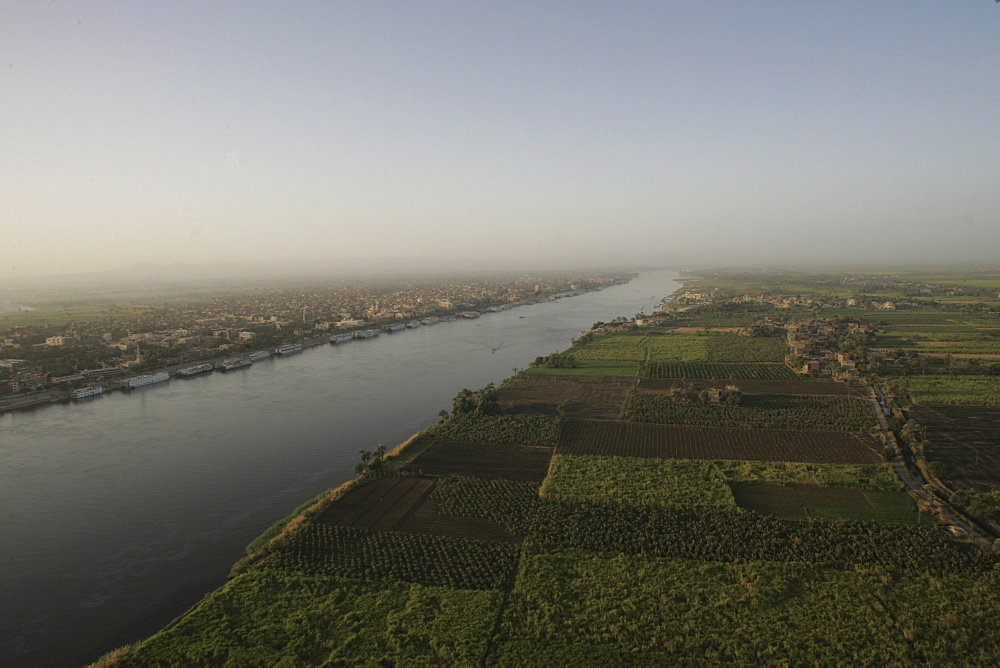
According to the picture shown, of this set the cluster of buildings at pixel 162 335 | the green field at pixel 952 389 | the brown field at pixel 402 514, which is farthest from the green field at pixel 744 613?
the cluster of buildings at pixel 162 335

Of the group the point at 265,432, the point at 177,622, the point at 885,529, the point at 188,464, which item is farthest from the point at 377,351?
the point at 885,529

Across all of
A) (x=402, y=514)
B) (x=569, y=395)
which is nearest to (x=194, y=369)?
→ (x=569, y=395)

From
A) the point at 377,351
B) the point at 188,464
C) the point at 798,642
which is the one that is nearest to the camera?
the point at 798,642

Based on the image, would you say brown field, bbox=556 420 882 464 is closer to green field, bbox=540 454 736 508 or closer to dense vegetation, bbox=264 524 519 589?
green field, bbox=540 454 736 508

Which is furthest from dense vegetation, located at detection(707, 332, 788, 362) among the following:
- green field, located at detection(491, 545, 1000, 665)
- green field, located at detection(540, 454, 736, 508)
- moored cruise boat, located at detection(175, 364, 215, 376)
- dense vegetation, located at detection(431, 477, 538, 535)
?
moored cruise boat, located at detection(175, 364, 215, 376)

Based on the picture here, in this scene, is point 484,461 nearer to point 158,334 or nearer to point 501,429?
point 501,429

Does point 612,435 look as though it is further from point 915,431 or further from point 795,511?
point 915,431

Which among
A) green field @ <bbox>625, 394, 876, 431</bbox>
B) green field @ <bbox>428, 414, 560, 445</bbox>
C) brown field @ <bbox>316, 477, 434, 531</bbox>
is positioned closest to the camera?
brown field @ <bbox>316, 477, 434, 531</bbox>
